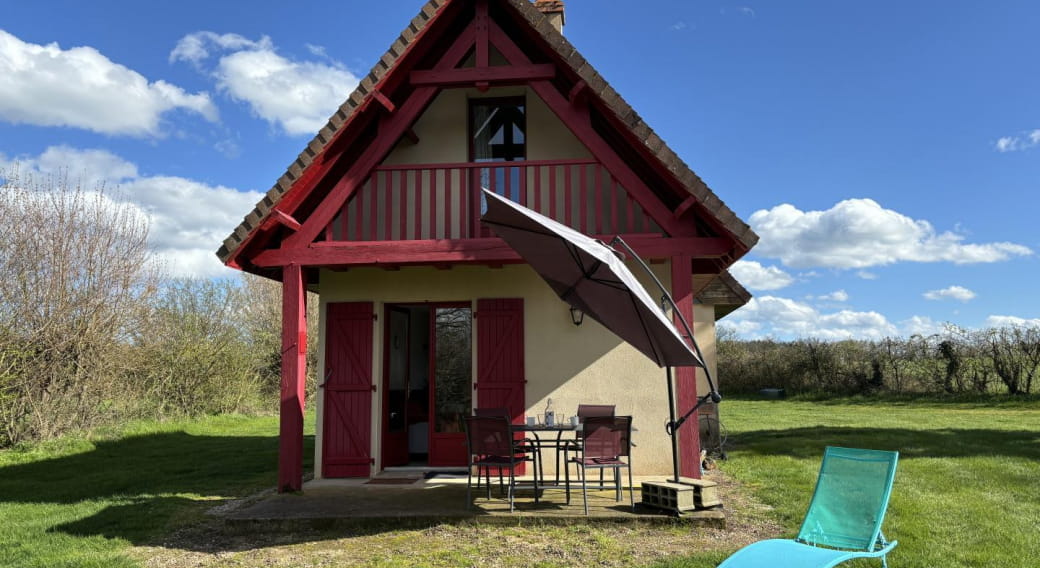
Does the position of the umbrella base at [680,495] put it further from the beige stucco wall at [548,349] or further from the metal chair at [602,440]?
the beige stucco wall at [548,349]

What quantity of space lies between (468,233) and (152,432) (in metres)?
9.46

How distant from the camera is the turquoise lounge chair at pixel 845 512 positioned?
11.6 ft

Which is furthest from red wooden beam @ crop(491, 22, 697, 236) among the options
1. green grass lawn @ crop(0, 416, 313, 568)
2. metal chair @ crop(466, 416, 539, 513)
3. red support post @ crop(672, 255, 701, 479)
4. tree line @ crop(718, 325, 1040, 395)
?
tree line @ crop(718, 325, 1040, 395)

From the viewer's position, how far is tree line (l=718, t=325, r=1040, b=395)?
1778 cm

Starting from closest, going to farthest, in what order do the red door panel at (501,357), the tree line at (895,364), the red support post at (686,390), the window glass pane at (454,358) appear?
the red support post at (686,390) < the red door panel at (501,357) < the window glass pane at (454,358) < the tree line at (895,364)

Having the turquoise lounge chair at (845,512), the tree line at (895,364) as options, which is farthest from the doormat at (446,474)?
the tree line at (895,364)

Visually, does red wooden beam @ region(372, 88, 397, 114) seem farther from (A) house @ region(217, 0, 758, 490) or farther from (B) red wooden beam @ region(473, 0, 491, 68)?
(B) red wooden beam @ region(473, 0, 491, 68)

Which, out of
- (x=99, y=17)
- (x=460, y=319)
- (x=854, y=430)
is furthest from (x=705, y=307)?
(x=99, y=17)

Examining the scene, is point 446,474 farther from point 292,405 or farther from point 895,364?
point 895,364

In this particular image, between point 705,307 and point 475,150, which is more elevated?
point 475,150

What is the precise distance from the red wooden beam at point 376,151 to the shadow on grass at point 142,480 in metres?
2.88

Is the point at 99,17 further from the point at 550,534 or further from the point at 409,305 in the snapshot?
the point at 550,534

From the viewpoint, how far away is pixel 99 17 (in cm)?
922

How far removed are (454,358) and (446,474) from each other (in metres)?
1.41
